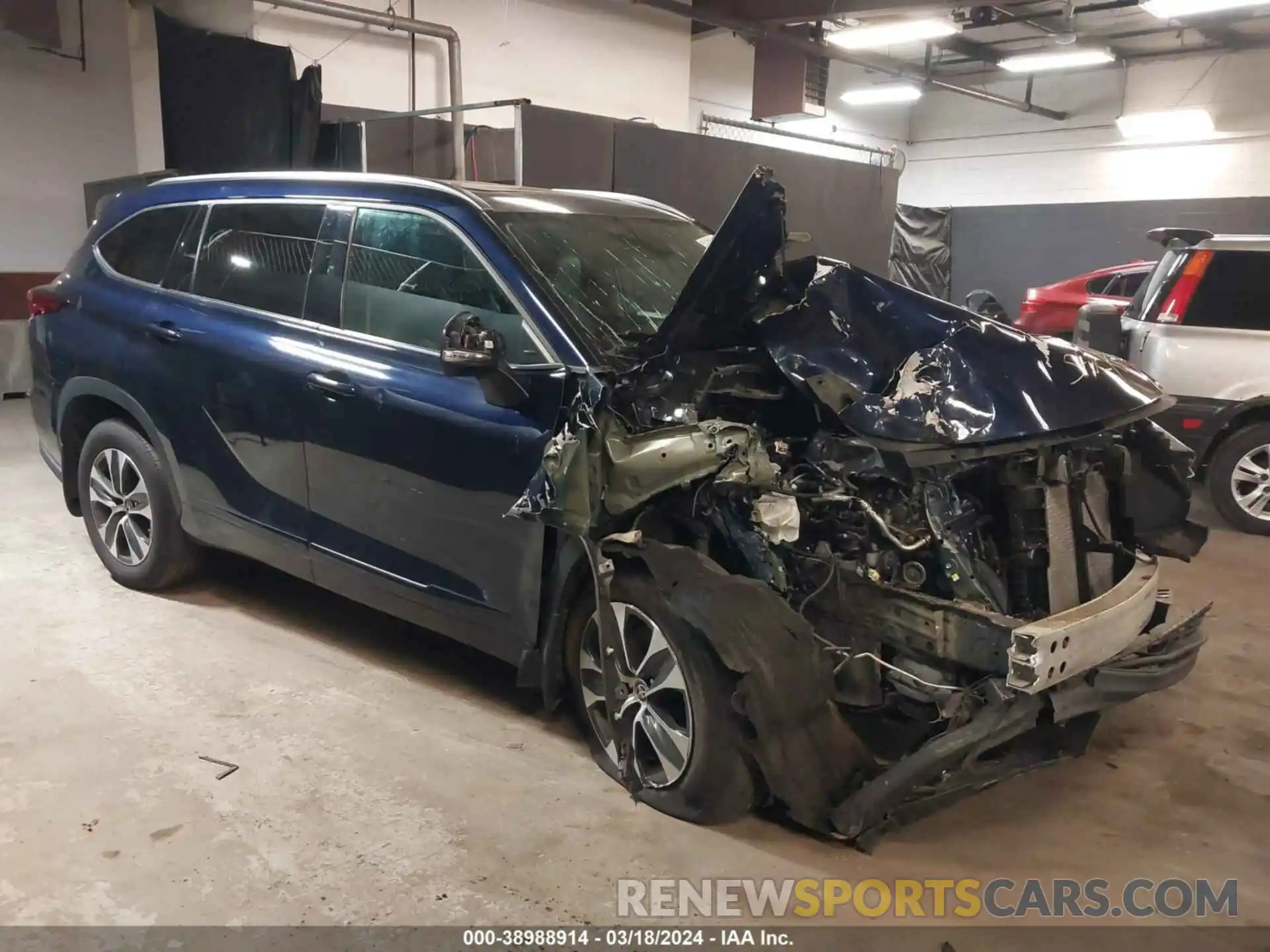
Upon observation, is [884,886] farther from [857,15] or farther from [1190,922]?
[857,15]

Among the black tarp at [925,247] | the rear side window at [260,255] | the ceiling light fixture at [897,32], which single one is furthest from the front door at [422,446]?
the black tarp at [925,247]

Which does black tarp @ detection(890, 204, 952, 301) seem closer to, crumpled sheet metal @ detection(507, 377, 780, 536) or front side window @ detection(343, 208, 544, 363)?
front side window @ detection(343, 208, 544, 363)

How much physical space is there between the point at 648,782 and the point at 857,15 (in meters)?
8.76

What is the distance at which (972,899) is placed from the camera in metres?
2.52

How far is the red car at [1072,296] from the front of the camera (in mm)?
10656

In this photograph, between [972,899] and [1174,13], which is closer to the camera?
[972,899]

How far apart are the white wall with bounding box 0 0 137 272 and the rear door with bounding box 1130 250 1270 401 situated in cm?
969

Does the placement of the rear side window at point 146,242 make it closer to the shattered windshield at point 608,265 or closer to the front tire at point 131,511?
the front tire at point 131,511

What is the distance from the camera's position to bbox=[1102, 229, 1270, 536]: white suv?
5.93m

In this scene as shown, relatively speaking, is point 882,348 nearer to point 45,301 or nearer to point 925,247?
point 45,301

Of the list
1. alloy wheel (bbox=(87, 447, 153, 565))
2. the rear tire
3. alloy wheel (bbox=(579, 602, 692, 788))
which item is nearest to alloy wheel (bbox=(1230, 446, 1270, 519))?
the rear tire

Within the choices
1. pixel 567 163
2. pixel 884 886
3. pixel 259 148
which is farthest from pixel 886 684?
pixel 259 148

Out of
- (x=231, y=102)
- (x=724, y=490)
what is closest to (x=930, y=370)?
(x=724, y=490)

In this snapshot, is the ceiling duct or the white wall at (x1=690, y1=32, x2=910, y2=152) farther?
the white wall at (x1=690, y1=32, x2=910, y2=152)
